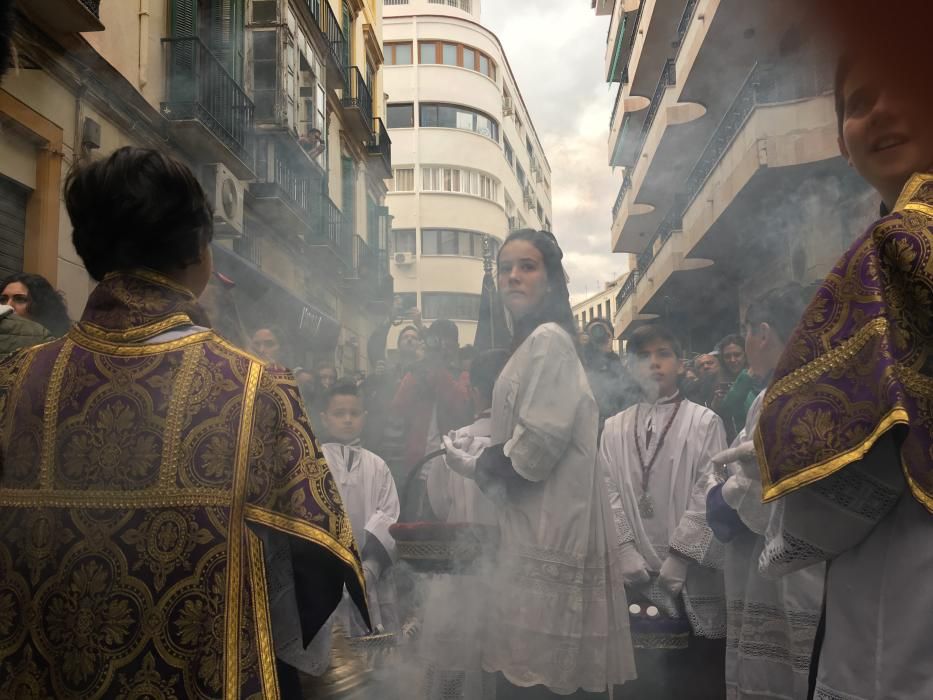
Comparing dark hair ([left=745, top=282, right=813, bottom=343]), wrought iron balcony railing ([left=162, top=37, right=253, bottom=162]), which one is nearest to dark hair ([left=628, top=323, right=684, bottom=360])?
dark hair ([left=745, top=282, right=813, bottom=343])

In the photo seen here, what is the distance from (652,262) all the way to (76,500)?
9823 millimetres

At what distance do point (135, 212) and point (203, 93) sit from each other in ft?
18.7

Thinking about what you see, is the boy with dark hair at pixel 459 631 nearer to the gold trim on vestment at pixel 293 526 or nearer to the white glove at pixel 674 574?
the white glove at pixel 674 574

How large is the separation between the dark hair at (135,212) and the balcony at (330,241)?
7.91 m

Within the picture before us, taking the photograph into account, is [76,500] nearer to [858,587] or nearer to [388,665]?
[858,587]

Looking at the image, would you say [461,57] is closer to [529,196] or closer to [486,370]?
[529,196]

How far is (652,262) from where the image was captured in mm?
10734

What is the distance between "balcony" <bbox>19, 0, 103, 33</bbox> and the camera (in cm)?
483

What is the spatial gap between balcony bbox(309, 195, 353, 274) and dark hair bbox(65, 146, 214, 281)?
311 inches

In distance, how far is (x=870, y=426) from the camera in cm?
130

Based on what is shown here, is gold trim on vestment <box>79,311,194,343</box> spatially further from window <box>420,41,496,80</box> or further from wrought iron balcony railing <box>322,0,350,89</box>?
wrought iron balcony railing <box>322,0,350,89</box>

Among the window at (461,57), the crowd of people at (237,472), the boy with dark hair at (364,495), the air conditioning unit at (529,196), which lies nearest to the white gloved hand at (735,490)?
the crowd of people at (237,472)

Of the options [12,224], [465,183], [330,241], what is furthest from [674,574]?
[330,241]

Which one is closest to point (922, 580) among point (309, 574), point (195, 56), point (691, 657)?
point (309, 574)
